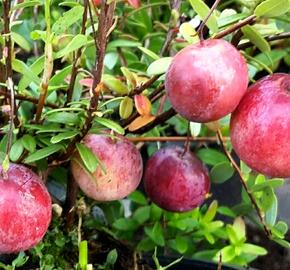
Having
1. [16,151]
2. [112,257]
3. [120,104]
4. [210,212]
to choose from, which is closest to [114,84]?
[120,104]

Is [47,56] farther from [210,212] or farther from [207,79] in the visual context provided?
[210,212]

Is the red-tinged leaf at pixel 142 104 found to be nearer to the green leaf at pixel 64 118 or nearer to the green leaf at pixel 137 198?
the green leaf at pixel 64 118

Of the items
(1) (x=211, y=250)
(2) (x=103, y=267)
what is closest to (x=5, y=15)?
(2) (x=103, y=267)

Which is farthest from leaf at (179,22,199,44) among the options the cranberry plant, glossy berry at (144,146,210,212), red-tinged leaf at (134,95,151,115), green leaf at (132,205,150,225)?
green leaf at (132,205,150,225)

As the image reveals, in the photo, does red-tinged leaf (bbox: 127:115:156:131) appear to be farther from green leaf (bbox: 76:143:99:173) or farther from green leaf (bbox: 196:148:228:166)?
green leaf (bbox: 196:148:228:166)

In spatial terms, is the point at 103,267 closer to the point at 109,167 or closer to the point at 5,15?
the point at 109,167

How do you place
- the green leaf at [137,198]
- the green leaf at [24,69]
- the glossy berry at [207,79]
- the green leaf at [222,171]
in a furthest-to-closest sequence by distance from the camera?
1. the green leaf at [137,198]
2. the green leaf at [222,171]
3. the green leaf at [24,69]
4. the glossy berry at [207,79]

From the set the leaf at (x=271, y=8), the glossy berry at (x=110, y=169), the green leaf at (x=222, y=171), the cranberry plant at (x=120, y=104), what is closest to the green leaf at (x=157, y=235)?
the cranberry plant at (x=120, y=104)

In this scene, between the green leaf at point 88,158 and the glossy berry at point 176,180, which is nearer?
the green leaf at point 88,158
